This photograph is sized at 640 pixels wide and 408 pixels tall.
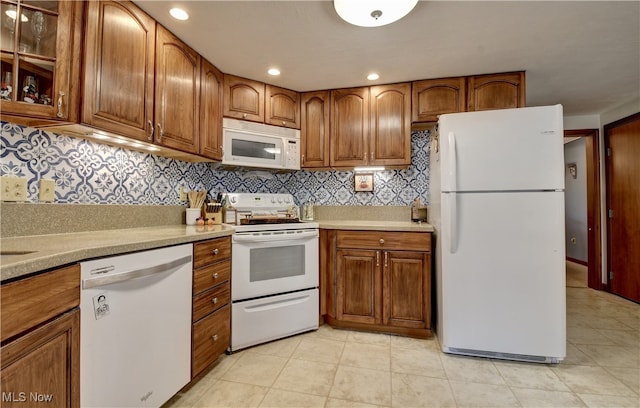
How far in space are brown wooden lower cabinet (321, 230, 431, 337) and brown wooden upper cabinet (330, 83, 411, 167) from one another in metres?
0.73

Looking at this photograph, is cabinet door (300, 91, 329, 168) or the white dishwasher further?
cabinet door (300, 91, 329, 168)

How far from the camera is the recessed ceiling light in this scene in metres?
1.64

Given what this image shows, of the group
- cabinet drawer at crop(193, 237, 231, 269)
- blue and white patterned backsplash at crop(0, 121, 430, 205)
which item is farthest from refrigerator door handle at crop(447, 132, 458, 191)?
cabinet drawer at crop(193, 237, 231, 269)

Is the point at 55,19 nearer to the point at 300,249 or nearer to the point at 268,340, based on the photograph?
the point at 300,249

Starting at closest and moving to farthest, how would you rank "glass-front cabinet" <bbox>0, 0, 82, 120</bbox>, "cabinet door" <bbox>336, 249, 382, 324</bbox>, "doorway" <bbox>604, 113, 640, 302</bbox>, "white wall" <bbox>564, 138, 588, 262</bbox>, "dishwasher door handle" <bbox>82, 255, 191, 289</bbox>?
1. "dishwasher door handle" <bbox>82, 255, 191, 289</bbox>
2. "glass-front cabinet" <bbox>0, 0, 82, 120</bbox>
3. "cabinet door" <bbox>336, 249, 382, 324</bbox>
4. "doorway" <bbox>604, 113, 640, 302</bbox>
5. "white wall" <bbox>564, 138, 588, 262</bbox>

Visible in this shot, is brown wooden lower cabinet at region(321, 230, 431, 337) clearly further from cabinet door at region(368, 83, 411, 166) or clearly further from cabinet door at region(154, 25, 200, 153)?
cabinet door at region(154, 25, 200, 153)

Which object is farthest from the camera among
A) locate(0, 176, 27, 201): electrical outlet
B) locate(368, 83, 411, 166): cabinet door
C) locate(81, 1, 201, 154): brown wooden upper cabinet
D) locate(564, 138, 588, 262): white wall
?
locate(564, 138, 588, 262): white wall

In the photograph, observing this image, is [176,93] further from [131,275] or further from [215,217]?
[131,275]

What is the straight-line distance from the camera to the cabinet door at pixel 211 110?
218 cm

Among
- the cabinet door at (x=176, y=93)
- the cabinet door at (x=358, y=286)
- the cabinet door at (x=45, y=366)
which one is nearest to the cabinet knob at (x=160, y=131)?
the cabinet door at (x=176, y=93)

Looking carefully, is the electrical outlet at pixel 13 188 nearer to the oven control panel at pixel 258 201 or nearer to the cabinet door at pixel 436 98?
the oven control panel at pixel 258 201

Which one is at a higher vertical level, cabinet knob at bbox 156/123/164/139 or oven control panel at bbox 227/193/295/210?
cabinet knob at bbox 156/123/164/139

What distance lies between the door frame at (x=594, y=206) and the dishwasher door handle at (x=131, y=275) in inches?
178

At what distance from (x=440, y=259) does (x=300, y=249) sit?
107 centimetres
